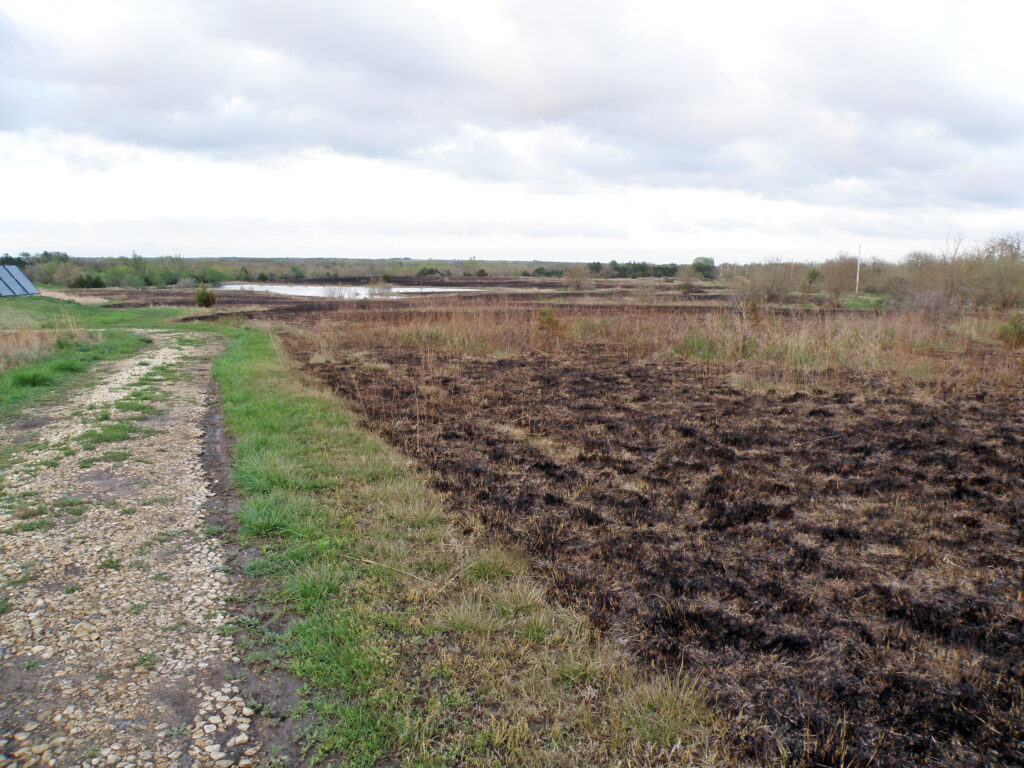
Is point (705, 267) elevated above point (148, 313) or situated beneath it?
elevated above

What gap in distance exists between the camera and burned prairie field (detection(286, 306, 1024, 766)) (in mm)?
2633

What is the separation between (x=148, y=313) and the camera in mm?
26422

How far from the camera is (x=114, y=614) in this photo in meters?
3.06

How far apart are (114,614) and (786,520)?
15.2 feet

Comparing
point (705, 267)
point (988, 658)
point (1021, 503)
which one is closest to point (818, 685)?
point (988, 658)

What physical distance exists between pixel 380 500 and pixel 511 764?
283 centimetres

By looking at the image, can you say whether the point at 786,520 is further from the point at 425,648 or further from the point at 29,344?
the point at 29,344

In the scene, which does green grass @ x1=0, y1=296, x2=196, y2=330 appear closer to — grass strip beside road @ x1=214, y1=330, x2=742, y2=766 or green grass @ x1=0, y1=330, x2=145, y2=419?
green grass @ x1=0, y1=330, x2=145, y2=419

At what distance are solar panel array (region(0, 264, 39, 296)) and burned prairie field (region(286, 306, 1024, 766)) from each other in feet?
113

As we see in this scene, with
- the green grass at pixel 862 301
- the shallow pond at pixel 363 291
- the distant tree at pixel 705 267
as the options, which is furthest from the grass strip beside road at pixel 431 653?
the distant tree at pixel 705 267

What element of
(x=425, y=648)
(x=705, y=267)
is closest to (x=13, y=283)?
(x=425, y=648)

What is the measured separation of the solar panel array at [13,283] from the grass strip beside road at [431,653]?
39.3 m

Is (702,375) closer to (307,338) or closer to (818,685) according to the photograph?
(818,685)

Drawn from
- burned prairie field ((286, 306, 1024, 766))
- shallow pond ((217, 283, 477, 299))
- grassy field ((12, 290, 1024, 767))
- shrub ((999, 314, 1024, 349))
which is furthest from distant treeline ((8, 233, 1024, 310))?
grassy field ((12, 290, 1024, 767))
